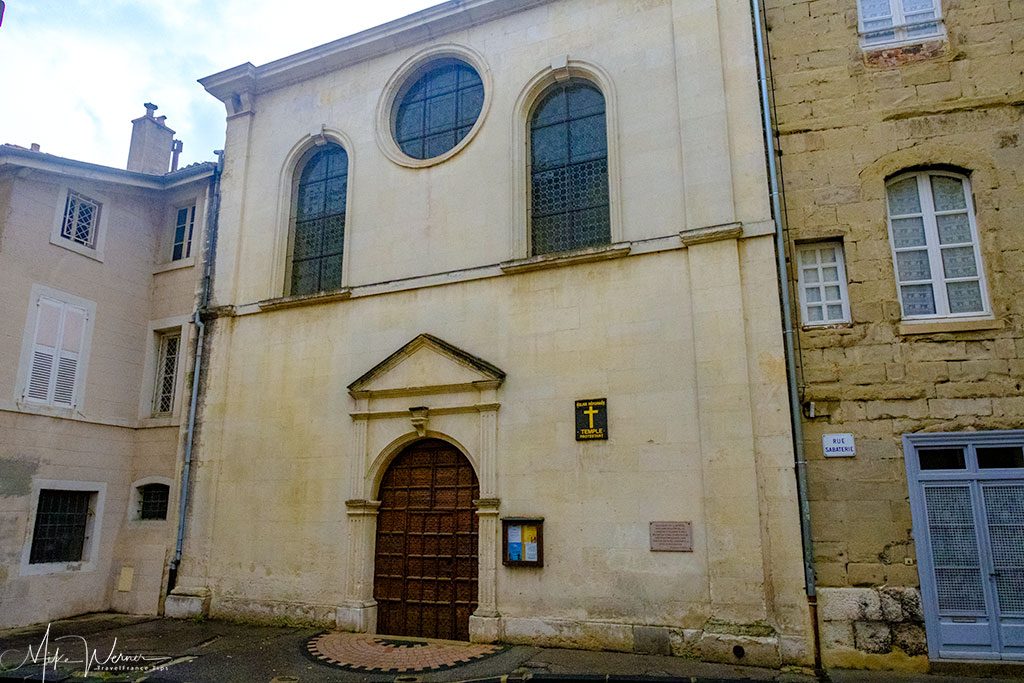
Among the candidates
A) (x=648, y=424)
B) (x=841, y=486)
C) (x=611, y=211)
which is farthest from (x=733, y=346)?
(x=611, y=211)

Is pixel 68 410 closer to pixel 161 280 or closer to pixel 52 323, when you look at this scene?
pixel 52 323

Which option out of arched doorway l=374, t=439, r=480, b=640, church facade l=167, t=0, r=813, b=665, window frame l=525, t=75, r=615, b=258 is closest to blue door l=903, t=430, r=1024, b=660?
church facade l=167, t=0, r=813, b=665

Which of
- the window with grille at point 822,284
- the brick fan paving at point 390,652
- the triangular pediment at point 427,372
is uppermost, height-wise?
the window with grille at point 822,284

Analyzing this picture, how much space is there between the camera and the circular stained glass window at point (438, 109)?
1065 centimetres

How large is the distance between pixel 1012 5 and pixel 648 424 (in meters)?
6.53

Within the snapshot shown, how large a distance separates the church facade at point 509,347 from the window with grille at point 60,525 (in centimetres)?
177

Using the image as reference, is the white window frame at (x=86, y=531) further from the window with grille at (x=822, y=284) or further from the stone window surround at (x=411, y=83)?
the window with grille at (x=822, y=284)

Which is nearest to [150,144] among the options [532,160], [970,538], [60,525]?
[60,525]

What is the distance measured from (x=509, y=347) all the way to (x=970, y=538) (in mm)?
5553

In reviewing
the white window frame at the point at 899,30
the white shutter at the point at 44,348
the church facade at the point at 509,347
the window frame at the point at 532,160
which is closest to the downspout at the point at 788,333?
the church facade at the point at 509,347

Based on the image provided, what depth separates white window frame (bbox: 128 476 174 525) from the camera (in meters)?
10.9

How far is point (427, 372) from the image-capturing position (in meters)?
9.52

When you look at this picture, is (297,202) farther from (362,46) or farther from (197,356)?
(197,356)

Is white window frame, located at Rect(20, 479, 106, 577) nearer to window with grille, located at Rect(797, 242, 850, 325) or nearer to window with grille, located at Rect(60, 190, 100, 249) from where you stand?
window with grille, located at Rect(60, 190, 100, 249)
